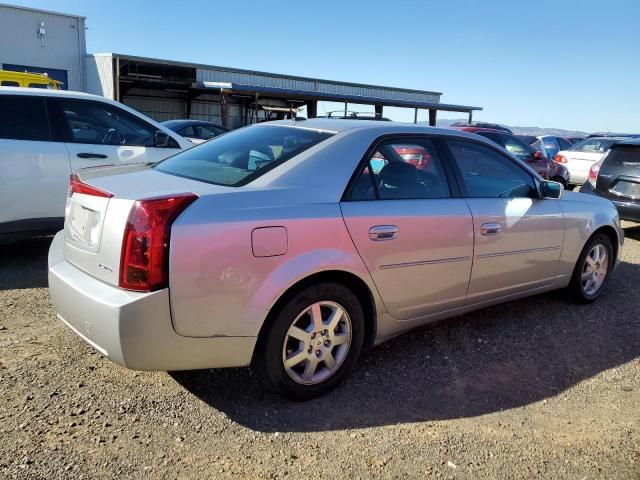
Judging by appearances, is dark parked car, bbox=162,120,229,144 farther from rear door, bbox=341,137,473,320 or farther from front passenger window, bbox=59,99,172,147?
rear door, bbox=341,137,473,320

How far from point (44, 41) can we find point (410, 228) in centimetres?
2856

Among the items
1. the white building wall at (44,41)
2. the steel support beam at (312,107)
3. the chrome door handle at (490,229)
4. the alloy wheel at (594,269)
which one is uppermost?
the white building wall at (44,41)

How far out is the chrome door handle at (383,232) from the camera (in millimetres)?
3166

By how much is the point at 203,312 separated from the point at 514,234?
242cm

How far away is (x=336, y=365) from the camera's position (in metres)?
3.19

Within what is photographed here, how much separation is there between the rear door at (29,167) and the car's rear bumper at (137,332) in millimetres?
2695

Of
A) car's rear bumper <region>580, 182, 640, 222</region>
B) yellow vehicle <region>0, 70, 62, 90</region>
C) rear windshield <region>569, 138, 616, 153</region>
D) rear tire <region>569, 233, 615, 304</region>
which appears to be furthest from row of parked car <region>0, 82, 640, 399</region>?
rear windshield <region>569, 138, 616, 153</region>

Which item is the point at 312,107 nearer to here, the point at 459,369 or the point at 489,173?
the point at 489,173

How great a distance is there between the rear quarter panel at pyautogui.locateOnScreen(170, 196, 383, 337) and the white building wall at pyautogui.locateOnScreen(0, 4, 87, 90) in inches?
1107

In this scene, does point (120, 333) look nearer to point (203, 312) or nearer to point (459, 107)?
point (203, 312)

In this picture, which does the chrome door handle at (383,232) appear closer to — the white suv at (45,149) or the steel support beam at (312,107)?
the white suv at (45,149)

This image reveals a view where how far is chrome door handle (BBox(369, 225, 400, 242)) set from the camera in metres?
3.17

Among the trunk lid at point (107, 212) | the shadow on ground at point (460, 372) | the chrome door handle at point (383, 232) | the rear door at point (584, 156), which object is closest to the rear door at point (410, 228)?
the chrome door handle at point (383, 232)

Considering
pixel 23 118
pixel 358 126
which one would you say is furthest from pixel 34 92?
pixel 358 126
